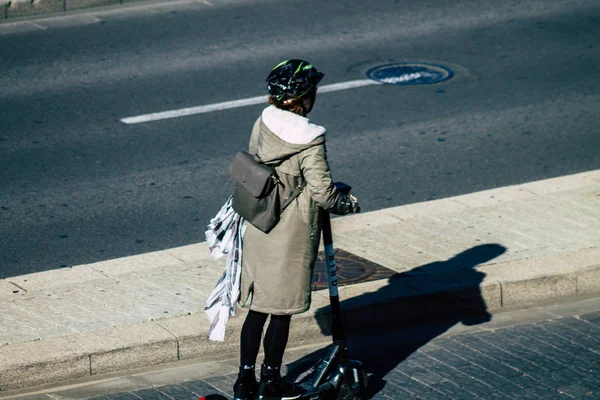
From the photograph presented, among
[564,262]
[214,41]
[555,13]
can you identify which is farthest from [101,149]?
[555,13]

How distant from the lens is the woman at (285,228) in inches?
192

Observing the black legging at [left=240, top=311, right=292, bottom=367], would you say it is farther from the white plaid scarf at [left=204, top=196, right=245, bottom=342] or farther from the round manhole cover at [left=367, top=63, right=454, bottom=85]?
the round manhole cover at [left=367, top=63, right=454, bottom=85]

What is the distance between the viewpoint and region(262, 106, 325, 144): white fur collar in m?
4.86

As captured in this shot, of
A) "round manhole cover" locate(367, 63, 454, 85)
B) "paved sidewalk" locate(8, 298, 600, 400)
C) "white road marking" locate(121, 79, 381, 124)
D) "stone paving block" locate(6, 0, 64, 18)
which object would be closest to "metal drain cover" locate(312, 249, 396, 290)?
"paved sidewalk" locate(8, 298, 600, 400)

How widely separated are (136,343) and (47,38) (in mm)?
7812

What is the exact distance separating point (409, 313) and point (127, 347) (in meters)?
1.87

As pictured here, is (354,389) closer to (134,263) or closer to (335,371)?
(335,371)

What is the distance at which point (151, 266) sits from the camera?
7.03 meters

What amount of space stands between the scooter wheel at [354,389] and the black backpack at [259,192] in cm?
105

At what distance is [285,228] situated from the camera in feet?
16.3

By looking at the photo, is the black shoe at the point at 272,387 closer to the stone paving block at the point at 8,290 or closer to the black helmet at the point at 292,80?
the black helmet at the point at 292,80

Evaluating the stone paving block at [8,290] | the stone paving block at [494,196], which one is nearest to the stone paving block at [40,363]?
the stone paving block at [8,290]

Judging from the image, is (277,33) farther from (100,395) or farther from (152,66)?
(100,395)

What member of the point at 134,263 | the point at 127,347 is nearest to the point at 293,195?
the point at 127,347
